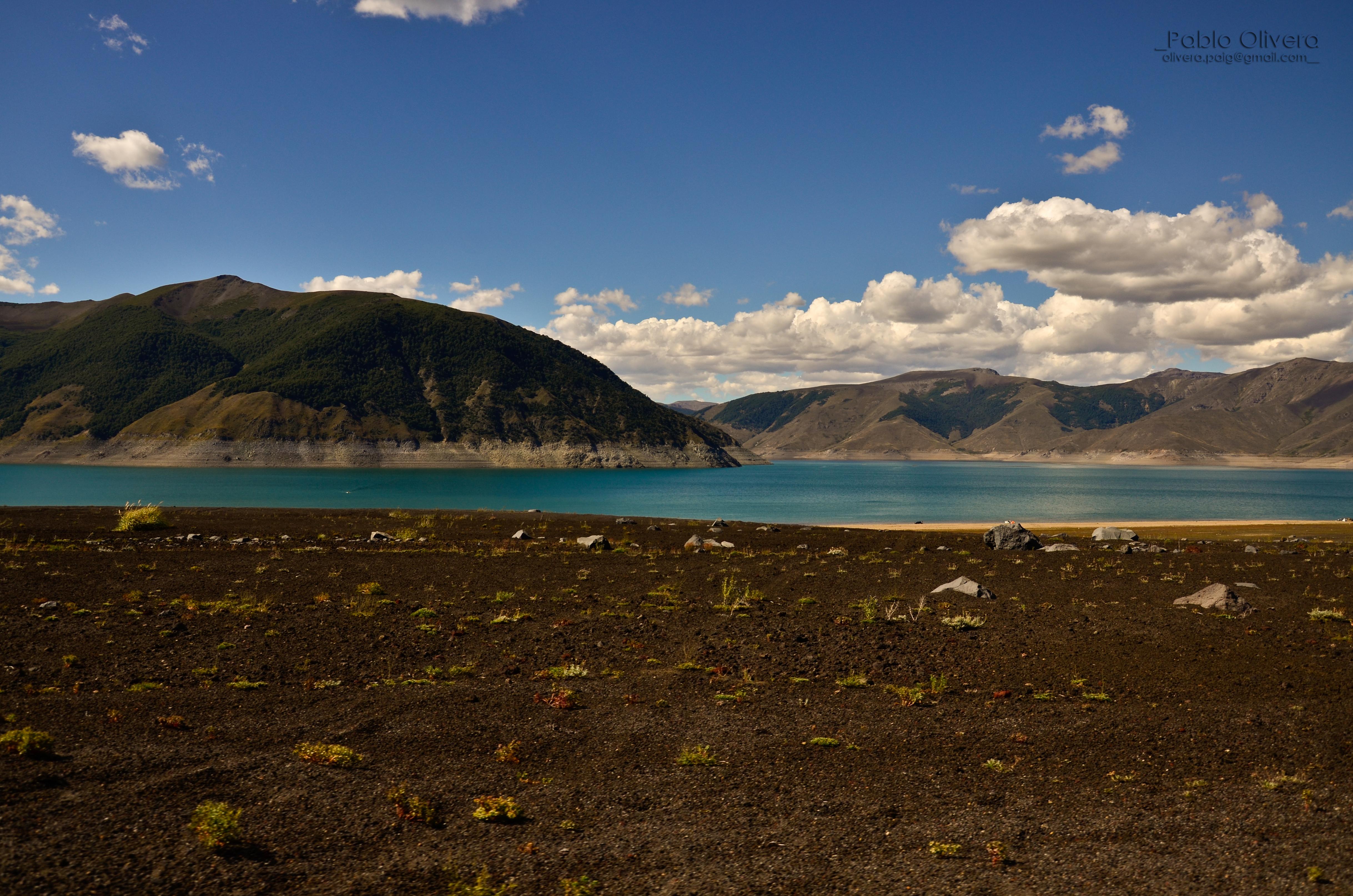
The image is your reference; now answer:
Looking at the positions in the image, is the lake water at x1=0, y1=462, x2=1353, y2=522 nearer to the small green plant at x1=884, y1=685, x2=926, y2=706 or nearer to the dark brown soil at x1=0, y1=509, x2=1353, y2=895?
the dark brown soil at x1=0, y1=509, x2=1353, y2=895

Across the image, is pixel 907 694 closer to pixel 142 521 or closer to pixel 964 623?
pixel 964 623

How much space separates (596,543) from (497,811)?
27742 millimetres

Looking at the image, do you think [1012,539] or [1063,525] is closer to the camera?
[1012,539]

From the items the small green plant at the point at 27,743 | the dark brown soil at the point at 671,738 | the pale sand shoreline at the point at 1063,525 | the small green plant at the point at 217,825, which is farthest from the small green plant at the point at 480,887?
the pale sand shoreline at the point at 1063,525

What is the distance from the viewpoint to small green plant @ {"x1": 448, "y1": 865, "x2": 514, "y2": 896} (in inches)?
266

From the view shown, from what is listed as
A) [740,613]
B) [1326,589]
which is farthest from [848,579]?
[1326,589]

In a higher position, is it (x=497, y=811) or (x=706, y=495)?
(x=497, y=811)

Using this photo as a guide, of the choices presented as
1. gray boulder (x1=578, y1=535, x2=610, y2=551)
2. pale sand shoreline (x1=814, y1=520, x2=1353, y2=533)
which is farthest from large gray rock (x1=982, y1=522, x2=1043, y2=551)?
gray boulder (x1=578, y1=535, x2=610, y2=551)

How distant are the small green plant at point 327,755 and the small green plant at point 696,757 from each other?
440 cm

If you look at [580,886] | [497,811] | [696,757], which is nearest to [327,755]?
[497,811]

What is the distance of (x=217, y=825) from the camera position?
7328 millimetres

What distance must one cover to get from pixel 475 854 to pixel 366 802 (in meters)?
1.91

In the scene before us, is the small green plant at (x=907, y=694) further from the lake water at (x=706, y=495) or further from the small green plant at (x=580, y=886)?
the lake water at (x=706, y=495)

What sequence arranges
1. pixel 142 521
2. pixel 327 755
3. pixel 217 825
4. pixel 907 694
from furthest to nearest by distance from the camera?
pixel 142 521 → pixel 907 694 → pixel 327 755 → pixel 217 825
